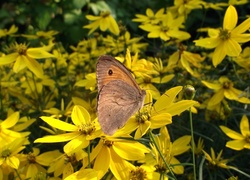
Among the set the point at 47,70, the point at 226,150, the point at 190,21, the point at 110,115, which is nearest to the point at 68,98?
the point at 47,70

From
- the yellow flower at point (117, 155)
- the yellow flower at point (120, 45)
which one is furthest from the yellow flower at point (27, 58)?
the yellow flower at point (117, 155)

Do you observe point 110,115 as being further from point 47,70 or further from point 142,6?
point 142,6

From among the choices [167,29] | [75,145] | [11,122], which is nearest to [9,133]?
[11,122]

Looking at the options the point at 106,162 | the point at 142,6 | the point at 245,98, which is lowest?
the point at 142,6

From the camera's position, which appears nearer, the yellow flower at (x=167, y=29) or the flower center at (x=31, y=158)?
the flower center at (x=31, y=158)

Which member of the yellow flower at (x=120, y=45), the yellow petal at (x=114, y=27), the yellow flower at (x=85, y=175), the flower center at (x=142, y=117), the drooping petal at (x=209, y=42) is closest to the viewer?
the yellow flower at (x=85, y=175)

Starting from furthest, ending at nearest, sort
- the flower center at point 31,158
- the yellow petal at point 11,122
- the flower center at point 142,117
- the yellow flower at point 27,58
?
the yellow flower at point 27,58 → the yellow petal at point 11,122 → the flower center at point 31,158 → the flower center at point 142,117

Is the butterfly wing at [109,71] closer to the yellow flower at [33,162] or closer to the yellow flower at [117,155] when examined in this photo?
the yellow flower at [117,155]

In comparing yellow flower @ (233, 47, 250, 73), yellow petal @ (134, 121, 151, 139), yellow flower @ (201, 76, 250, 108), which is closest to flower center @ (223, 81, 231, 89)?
yellow flower @ (201, 76, 250, 108)
